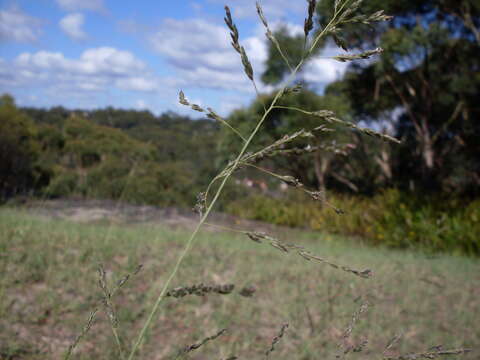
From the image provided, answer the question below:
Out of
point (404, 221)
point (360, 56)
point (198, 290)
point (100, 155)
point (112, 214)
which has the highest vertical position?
point (360, 56)

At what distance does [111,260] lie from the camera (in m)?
3.85

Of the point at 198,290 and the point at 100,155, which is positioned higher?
the point at 198,290

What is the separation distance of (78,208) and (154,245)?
5.24 meters

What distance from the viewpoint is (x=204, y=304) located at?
3.47 metres

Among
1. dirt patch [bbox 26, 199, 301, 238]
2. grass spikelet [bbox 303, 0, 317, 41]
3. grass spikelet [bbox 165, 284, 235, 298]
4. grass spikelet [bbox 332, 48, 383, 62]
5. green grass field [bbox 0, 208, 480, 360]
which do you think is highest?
grass spikelet [bbox 303, 0, 317, 41]

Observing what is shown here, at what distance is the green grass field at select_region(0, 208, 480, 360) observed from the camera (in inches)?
109

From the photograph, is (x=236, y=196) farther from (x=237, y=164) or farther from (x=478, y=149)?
(x=237, y=164)

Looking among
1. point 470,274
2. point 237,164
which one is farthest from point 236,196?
point 237,164

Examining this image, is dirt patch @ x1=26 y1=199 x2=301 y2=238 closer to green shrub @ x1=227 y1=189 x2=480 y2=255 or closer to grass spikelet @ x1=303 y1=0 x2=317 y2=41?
green shrub @ x1=227 y1=189 x2=480 y2=255

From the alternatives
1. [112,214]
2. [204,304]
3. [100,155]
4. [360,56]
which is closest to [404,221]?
[112,214]

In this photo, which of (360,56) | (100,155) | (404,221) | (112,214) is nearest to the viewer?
(360,56)

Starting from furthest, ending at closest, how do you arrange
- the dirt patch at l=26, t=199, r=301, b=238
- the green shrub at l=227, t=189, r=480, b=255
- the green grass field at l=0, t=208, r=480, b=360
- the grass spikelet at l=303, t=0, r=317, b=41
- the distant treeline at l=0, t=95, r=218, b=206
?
the distant treeline at l=0, t=95, r=218, b=206 < the green shrub at l=227, t=189, r=480, b=255 < the dirt patch at l=26, t=199, r=301, b=238 < the green grass field at l=0, t=208, r=480, b=360 < the grass spikelet at l=303, t=0, r=317, b=41

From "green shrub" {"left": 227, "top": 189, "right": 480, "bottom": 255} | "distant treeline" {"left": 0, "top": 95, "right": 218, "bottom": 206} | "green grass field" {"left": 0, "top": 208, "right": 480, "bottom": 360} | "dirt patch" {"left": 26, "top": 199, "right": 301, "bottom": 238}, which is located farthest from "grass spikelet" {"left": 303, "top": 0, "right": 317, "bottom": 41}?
Result: "dirt patch" {"left": 26, "top": 199, "right": 301, "bottom": 238}

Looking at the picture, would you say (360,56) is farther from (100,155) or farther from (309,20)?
(100,155)
